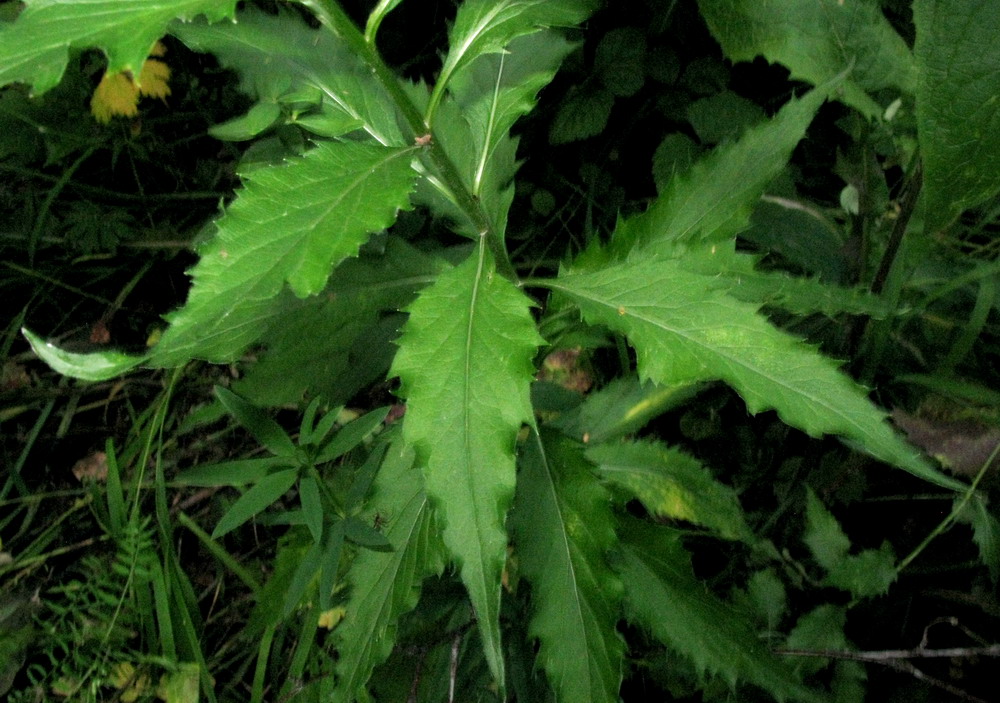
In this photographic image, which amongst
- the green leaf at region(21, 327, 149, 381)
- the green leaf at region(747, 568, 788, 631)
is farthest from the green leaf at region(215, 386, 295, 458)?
the green leaf at region(747, 568, 788, 631)

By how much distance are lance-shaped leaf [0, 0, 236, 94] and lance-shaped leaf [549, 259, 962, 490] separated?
0.62 meters

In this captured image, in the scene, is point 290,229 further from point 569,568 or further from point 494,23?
point 569,568

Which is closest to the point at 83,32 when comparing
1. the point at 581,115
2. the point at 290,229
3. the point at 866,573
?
the point at 290,229

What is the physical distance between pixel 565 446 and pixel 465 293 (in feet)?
1.15

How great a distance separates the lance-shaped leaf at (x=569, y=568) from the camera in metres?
0.96

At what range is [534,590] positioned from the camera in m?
1.03

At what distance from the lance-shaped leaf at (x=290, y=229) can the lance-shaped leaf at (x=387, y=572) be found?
16.3 inches

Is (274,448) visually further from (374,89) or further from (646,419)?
(646,419)

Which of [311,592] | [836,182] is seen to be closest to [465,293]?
[311,592]

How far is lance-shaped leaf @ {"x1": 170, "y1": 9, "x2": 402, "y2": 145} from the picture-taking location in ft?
3.65

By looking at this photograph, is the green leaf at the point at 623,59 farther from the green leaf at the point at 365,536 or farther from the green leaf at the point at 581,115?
the green leaf at the point at 365,536

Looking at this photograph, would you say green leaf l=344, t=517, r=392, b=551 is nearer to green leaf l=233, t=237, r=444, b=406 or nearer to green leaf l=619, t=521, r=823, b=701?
green leaf l=233, t=237, r=444, b=406

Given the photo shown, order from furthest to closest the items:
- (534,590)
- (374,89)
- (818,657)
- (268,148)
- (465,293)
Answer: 1. (268,148)
2. (818,657)
3. (374,89)
4. (534,590)
5. (465,293)

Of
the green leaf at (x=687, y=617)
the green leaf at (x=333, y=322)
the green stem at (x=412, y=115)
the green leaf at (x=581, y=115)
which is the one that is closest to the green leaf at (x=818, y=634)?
the green leaf at (x=687, y=617)
